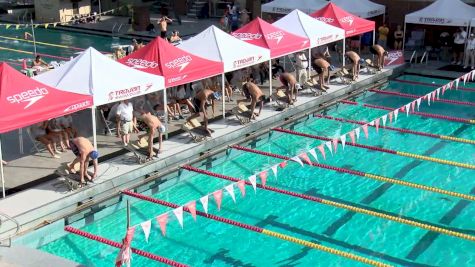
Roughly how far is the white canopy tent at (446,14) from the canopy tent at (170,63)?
1052 cm

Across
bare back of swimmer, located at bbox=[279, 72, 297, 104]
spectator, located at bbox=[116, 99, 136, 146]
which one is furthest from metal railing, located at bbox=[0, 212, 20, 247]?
bare back of swimmer, located at bbox=[279, 72, 297, 104]

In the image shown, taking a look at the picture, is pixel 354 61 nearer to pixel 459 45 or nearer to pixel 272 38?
pixel 272 38

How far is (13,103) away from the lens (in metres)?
11.9

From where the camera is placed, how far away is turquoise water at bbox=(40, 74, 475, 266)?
1111cm

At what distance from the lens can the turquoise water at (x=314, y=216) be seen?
11109 mm

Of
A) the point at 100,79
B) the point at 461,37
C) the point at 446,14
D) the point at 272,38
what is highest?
the point at 446,14

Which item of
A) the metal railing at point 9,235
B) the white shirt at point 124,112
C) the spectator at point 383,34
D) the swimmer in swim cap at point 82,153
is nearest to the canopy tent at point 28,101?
the swimmer in swim cap at point 82,153

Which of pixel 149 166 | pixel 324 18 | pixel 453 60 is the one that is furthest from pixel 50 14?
pixel 149 166

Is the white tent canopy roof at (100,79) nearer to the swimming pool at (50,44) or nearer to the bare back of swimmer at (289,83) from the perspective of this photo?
the bare back of swimmer at (289,83)

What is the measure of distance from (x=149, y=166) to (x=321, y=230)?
12.9 ft

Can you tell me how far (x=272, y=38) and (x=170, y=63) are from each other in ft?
13.4

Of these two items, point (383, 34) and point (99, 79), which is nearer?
point (99, 79)

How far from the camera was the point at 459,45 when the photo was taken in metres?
23.8

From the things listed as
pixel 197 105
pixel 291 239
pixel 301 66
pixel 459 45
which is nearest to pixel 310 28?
pixel 301 66
